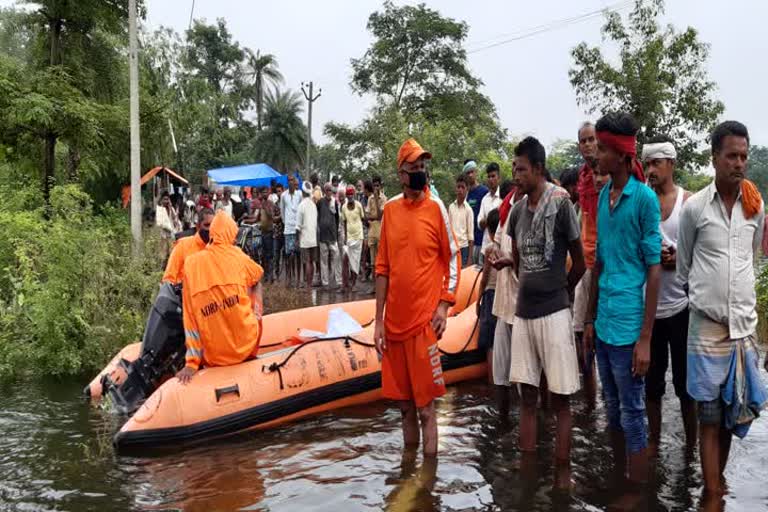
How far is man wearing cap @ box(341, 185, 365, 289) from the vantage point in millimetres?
13039

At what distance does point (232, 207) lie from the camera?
50.2 ft

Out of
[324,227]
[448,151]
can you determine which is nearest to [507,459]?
[324,227]

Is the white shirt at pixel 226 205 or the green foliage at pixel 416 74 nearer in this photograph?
the white shirt at pixel 226 205

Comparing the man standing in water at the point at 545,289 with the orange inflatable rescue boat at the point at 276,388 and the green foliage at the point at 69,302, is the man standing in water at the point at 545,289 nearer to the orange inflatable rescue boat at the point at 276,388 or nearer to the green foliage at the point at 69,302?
the orange inflatable rescue boat at the point at 276,388

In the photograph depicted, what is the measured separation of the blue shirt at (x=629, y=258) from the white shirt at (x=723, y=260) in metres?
0.20

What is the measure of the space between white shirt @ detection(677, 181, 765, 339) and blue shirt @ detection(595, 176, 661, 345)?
0.20 meters

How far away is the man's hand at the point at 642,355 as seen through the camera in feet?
11.9

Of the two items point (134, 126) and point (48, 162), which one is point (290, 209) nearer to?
point (134, 126)

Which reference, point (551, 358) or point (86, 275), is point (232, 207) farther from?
point (551, 358)

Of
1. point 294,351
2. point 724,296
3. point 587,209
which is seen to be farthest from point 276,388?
point 724,296

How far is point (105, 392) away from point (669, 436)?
490 centimetres

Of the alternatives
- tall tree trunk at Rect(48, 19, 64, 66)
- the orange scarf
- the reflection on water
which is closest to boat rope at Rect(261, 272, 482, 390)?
the reflection on water

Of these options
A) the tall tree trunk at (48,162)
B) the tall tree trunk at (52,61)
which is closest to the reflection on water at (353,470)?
the tall tree trunk at (48,162)

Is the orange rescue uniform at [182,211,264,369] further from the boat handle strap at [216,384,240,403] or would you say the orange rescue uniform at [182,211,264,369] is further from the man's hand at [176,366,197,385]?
the boat handle strap at [216,384,240,403]
